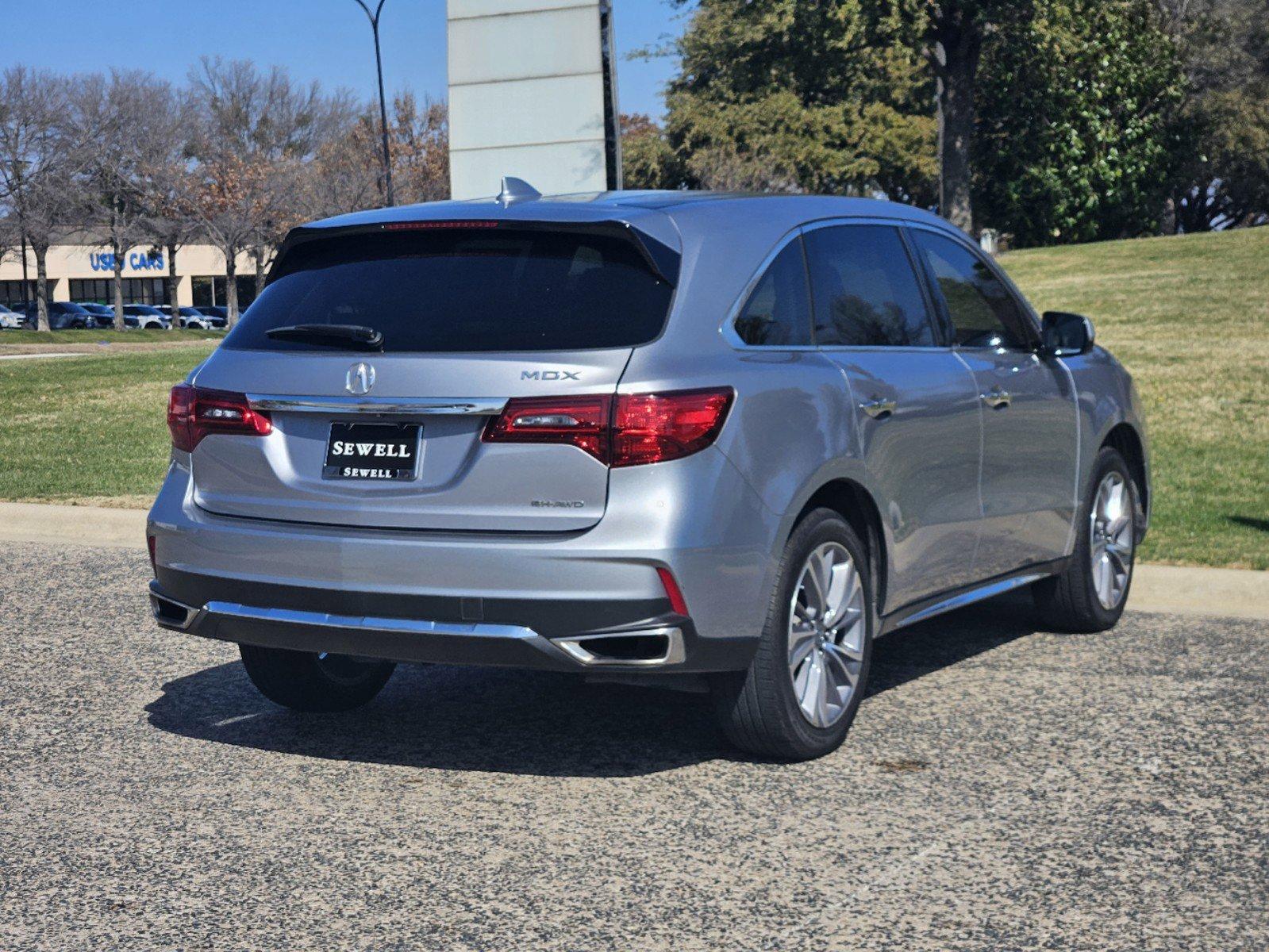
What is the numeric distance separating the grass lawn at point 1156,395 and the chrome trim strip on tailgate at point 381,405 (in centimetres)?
517

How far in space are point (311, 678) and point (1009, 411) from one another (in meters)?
2.86

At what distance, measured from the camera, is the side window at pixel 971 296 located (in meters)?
6.52

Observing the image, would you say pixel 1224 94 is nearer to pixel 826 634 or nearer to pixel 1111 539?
pixel 1111 539

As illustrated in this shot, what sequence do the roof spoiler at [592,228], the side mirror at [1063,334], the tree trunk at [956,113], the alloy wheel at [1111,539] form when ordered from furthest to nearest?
the tree trunk at [956,113], the alloy wheel at [1111,539], the side mirror at [1063,334], the roof spoiler at [592,228]

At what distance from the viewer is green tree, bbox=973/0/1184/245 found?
4534cm

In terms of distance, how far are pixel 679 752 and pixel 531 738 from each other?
53 cm

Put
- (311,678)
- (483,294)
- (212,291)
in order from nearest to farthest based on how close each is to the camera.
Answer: (483,294)
(311,678)
(212,291)

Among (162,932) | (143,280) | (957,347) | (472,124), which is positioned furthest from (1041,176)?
(143,280)

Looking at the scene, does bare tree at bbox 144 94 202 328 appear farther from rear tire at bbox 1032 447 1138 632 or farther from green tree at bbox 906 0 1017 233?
rear tire at bbox 1032 447 1138 632

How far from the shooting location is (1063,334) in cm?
697

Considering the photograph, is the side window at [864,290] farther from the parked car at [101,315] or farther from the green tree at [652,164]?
the parked car at [101,315]

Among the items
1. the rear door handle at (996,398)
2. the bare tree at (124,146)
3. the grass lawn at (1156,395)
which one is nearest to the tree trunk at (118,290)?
the bare tree at (124,146)

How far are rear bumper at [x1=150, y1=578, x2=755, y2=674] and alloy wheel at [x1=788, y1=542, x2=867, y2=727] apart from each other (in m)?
0.38

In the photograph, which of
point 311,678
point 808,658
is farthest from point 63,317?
point 808,658
